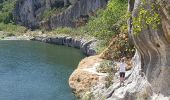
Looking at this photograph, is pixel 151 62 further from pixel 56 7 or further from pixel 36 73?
pixel 56 7

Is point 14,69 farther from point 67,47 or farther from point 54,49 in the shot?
point 67,47

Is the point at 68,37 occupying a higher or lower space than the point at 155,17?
lower

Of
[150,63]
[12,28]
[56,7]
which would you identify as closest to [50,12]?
[56,7]

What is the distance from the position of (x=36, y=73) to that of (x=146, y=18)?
4565cm

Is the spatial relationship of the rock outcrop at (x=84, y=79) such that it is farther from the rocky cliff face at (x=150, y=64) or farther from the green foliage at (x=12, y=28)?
the green foliage at (x=12, y=28)

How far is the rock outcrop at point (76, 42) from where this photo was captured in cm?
8973

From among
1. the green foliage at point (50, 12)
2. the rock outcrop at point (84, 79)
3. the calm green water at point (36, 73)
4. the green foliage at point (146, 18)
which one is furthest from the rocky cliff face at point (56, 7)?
the green foliage at point (146, 18)

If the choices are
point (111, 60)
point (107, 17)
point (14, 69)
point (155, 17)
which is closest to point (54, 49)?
point (14, 69)

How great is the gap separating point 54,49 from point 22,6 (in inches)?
2187

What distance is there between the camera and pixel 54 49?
104 meters

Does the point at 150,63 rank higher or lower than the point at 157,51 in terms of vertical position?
lower

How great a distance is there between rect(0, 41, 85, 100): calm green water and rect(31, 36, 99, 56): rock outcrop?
249 centimetres

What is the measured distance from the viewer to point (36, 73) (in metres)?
65.1

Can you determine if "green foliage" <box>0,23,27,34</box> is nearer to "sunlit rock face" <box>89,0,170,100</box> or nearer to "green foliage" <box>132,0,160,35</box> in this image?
"sunlit rock face" <box>89,0,170,100</box>
